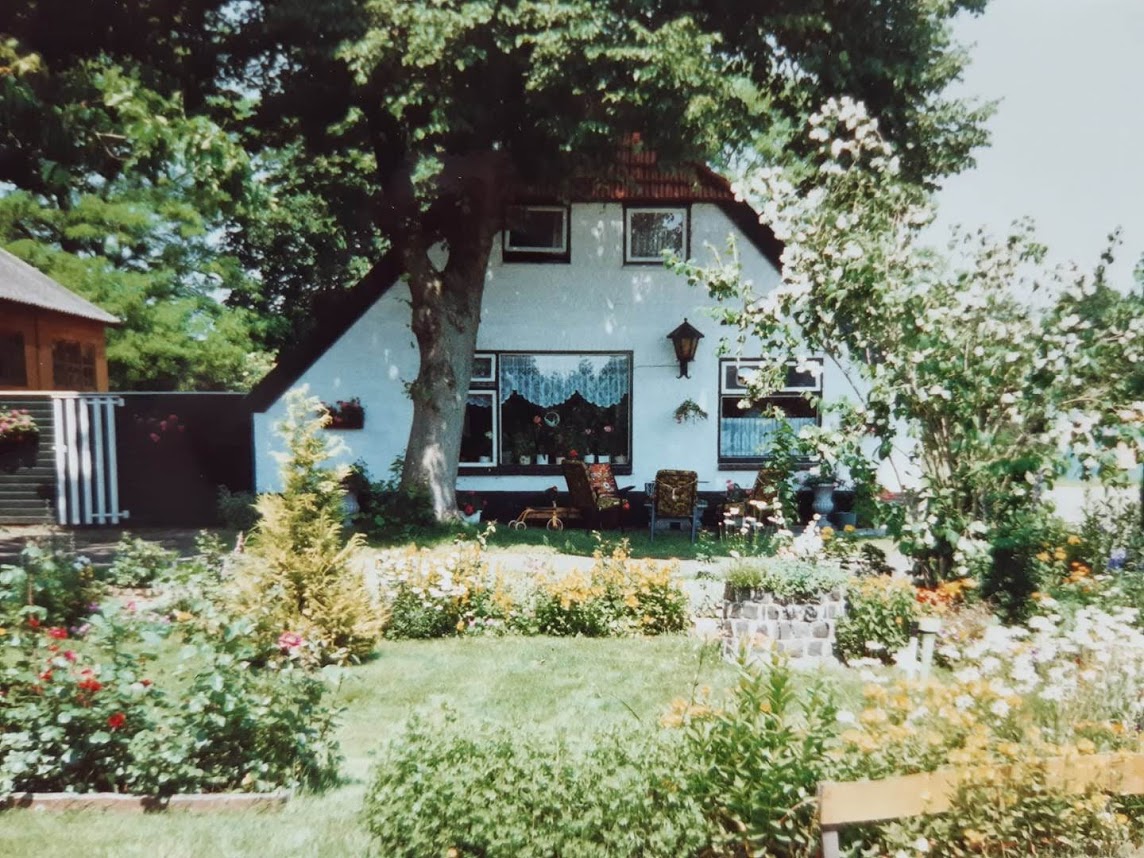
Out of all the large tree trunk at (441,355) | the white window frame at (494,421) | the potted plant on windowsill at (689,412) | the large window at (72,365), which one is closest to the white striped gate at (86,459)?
the large tree trunk at (441,355)

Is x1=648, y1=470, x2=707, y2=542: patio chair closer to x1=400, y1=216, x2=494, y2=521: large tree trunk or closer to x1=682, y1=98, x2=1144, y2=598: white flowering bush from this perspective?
x1=400, y1=216, x2=494, y2=521: large tree trunk

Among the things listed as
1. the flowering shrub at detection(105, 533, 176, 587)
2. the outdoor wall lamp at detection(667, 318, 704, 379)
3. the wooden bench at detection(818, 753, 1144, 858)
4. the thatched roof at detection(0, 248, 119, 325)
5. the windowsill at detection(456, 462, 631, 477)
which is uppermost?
the thatched roof at detection(0, 248, 119, 325)

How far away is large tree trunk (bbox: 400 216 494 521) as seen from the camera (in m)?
12.5

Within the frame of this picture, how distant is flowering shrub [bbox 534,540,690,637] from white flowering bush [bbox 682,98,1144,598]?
6.53 ft

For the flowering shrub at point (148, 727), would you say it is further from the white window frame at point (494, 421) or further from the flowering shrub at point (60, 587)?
the white window frame at point (494, 421)

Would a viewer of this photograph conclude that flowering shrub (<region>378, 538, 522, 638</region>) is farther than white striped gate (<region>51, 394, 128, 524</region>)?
No

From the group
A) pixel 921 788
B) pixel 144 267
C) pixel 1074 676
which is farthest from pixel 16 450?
pixel 144 267

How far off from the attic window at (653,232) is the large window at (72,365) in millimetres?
13213

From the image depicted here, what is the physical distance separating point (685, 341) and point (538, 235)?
3.02m

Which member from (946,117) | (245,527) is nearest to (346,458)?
(245,527)

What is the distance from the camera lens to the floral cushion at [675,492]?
12.0 metres

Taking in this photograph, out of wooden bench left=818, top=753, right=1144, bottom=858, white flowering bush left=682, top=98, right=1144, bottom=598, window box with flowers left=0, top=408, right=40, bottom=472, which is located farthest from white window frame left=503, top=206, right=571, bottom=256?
wooden bench left=818, top=753, right=1144, bottom=858

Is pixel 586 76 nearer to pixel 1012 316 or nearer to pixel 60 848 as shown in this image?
pixel 1012 316

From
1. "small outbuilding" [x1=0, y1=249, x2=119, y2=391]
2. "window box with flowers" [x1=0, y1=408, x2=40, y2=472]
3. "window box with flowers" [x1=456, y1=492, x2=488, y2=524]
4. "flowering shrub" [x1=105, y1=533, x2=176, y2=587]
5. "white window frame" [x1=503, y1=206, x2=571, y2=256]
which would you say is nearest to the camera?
"flowering shrub" [x1=105, y1=533, x2=176, y2=587]
